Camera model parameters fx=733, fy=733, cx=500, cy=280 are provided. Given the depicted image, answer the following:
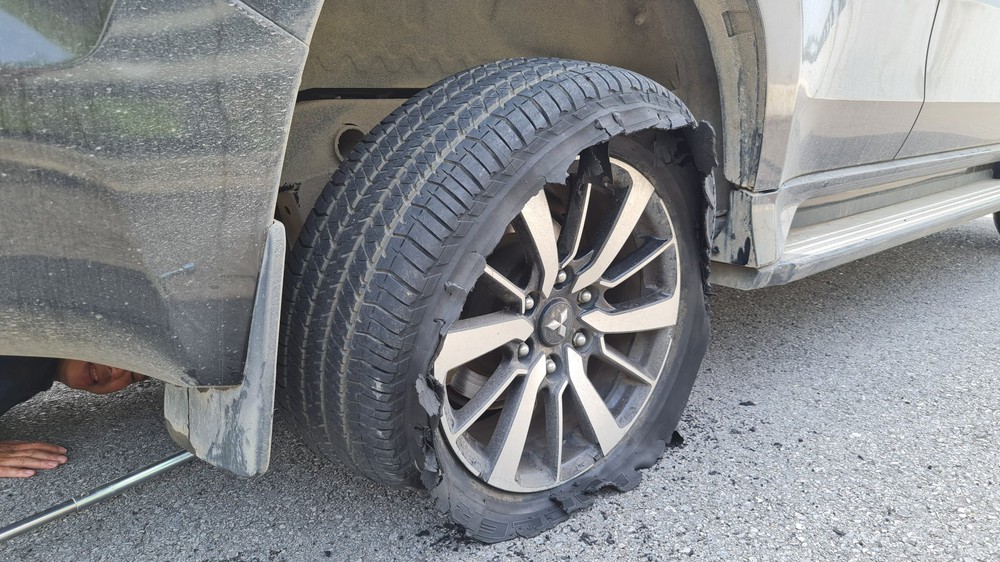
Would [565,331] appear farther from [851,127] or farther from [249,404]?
[851,127]

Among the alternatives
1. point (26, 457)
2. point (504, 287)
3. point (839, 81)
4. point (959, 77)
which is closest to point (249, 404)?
point (504, 287)

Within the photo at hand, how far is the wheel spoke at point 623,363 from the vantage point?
173cm

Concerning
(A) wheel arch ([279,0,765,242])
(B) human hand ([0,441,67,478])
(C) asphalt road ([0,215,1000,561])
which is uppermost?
(A) wheel arch ([279,0,765,242])

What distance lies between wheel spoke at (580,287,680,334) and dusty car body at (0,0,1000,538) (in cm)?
19

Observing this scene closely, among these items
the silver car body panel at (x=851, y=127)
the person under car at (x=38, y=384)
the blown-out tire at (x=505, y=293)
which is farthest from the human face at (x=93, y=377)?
the silver car body panel at (x=851, y=127)

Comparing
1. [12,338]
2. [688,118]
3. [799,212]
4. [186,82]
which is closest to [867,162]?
[799,212]

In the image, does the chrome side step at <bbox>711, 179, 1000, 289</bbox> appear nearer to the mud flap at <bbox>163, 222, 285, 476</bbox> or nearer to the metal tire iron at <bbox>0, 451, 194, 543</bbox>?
the mud flap at <bbox>163, 222, 285, 476</bbox>

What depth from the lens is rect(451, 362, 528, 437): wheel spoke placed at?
1489 mm

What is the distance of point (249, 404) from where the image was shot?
124 cm

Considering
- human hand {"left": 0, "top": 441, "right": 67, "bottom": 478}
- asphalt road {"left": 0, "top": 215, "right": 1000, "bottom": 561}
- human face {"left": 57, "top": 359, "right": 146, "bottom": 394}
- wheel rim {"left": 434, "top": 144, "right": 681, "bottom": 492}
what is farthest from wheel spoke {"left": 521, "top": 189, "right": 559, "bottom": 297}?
human hand {"left": 0, "top": 441, "right": 67, "bottom": 478}

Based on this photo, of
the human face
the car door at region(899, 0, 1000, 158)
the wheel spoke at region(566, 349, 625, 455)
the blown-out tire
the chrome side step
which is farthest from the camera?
the car door at region(899, 0, 1000, 158)

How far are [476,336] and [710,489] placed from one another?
2.69ft

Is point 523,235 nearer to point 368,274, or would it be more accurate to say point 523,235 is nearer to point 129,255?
point 368,274

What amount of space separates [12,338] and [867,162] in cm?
240
